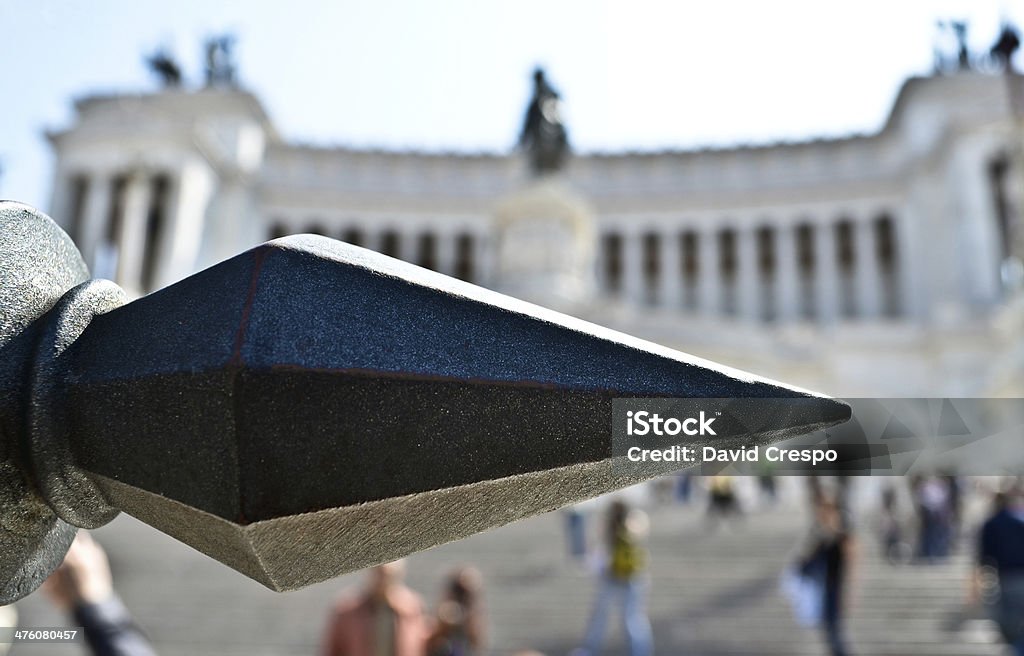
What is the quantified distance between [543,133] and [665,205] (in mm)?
26200

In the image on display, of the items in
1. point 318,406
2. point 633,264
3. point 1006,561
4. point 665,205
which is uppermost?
point 665,205

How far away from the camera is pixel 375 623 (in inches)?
157

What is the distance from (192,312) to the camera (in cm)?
109

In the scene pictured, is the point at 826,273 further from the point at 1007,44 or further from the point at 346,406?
the point at 346,406

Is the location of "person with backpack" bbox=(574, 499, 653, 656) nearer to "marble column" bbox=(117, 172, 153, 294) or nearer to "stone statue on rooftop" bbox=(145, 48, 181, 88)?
"marble column" bbox=(117, 172, 153, 294)

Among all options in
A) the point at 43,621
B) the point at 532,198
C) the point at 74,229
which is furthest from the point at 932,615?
the point at 74,229

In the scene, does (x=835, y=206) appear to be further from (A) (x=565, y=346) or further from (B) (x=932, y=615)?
(A) (x=565, y=346)

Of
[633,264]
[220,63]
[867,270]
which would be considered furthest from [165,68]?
[867,270]

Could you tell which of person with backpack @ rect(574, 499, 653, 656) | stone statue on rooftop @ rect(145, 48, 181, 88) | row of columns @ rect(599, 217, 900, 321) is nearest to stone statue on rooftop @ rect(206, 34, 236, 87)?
stone statue on rooftop @ rect(145, 48, 181, 88)

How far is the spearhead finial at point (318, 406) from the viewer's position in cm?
100

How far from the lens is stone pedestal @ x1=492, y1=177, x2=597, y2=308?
24016 mm

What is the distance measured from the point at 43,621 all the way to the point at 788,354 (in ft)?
73.1

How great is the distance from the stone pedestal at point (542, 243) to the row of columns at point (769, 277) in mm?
26093

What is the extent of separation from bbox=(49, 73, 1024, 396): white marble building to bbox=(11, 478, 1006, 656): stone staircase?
2659 cm
